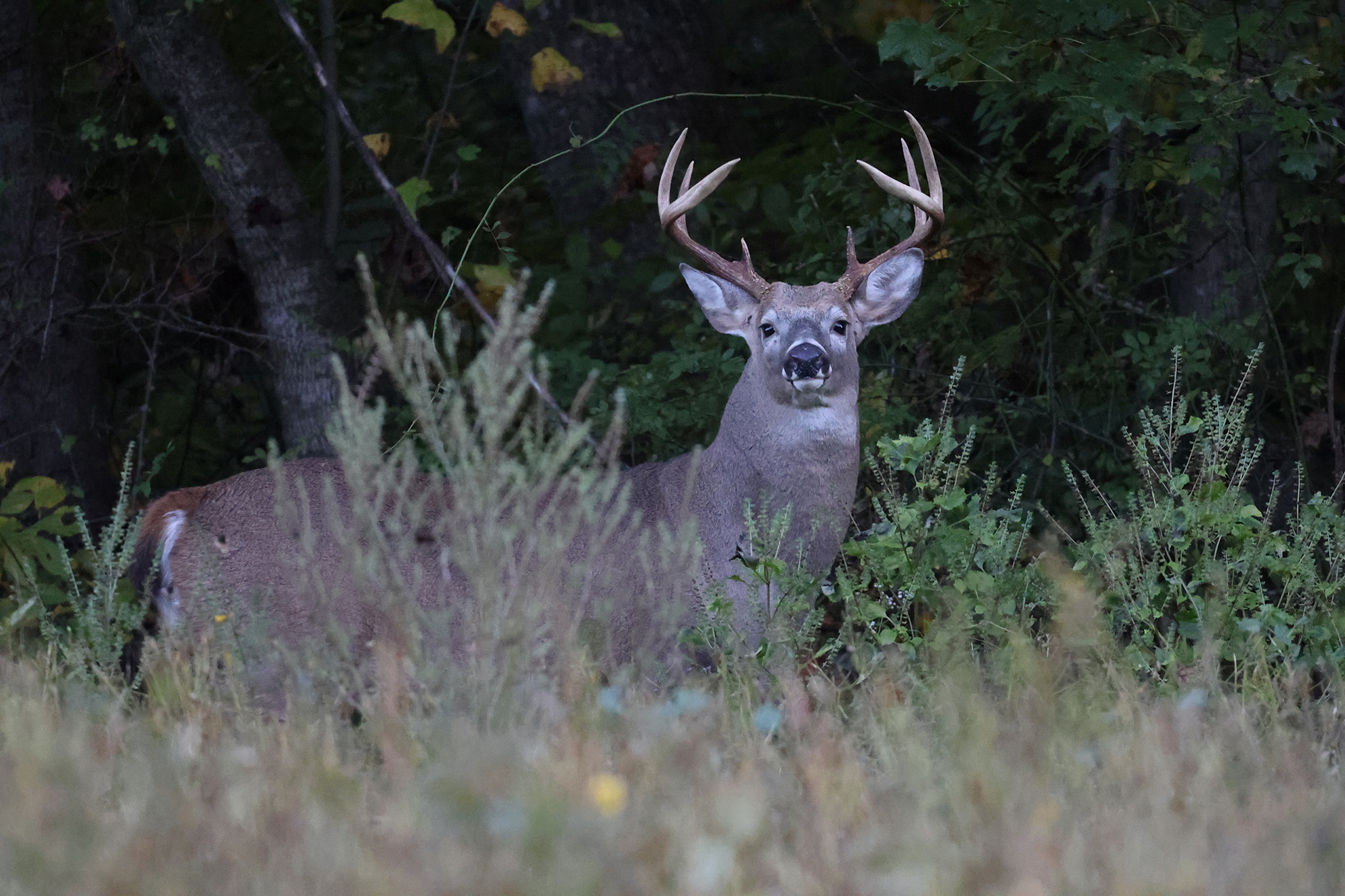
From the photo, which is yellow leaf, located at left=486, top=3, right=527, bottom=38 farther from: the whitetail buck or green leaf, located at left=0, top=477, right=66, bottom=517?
green leaf, located at left=0, top=477, right=66, bottom=517

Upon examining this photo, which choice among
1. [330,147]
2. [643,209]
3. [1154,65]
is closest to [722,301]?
[1154,65]

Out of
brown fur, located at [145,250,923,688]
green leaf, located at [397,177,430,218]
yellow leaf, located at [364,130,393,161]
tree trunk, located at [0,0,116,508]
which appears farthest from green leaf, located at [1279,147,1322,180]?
tree trunk, located at [0,0,116,508]

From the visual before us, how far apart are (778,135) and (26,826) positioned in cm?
569

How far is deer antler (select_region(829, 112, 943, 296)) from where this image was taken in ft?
15.0

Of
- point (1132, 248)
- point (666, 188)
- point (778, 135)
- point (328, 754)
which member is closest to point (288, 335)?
point (666, 188)

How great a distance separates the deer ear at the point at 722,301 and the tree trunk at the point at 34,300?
2521mm

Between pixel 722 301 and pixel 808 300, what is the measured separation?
0.34m

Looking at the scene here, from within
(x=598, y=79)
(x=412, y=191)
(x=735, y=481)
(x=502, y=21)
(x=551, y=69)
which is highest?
(x=502, y=21)

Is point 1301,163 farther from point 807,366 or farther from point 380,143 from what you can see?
point 380,143

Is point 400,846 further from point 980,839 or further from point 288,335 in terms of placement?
point 288,335

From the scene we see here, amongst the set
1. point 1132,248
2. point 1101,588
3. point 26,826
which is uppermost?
point 26,826

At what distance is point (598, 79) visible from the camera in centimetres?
655

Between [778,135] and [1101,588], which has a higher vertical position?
[778,135]

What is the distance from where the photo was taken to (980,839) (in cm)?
198
